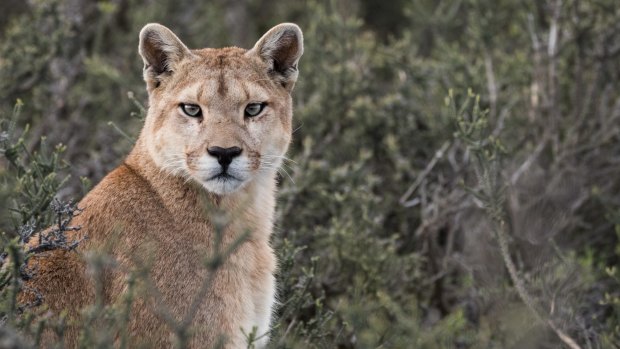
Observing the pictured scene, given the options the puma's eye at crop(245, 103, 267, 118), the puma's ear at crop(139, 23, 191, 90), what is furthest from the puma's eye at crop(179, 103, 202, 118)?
the puma's ear at crop(139, 23, 191, 90)

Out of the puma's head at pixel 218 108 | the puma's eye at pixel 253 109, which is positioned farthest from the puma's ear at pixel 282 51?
the puma's eye at pixel 253 109

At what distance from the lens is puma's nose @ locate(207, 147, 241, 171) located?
4773 millimetres

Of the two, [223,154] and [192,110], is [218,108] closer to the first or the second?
[192,110]

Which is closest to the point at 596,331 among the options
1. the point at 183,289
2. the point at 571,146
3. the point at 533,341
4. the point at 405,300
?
the point at 533,341

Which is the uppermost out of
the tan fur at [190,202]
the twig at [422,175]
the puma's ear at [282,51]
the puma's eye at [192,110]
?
the puma's ear at [282,51]

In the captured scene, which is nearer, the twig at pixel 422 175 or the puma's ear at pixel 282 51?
the puma's ear at pixel 282 51

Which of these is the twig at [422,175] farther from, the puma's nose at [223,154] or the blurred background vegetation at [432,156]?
the puma's nose at [223,154]

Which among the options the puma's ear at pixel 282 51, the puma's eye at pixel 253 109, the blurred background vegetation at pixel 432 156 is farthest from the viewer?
the blurred background vegetation at pixel 432 156

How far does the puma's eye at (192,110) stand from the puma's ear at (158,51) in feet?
1.36

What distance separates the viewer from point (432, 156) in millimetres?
8445

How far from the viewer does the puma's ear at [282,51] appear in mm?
5613

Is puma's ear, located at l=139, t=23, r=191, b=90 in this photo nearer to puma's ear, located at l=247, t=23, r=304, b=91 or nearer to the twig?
puma's ear, located at l=247, t=23, r=304, b=91

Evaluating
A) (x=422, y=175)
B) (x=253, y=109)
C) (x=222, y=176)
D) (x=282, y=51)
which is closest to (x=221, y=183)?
(x=222, y=176)

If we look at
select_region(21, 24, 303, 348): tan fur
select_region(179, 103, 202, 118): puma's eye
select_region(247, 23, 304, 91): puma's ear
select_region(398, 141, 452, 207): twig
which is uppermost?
select_region(247, 23, 304, 91): puma's ear
